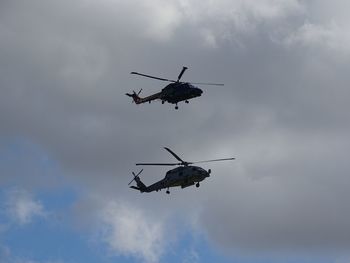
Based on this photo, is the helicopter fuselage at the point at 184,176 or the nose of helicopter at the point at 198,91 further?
the nose of helicopter at the point at 198,91

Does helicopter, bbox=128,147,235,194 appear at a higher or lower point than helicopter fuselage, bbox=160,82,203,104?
lower

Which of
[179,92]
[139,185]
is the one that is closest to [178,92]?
[179,92]

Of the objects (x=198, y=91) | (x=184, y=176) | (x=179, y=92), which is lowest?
(x=184, y=176)

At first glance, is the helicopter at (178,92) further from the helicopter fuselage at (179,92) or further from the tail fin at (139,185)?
the tail fin at (139,185)

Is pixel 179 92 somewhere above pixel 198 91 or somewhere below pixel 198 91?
above

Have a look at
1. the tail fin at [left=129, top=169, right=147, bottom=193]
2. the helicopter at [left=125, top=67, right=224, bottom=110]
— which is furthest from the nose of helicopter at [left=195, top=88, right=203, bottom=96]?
the tail fin at [left=129, top=169, right=147, bottom=193]

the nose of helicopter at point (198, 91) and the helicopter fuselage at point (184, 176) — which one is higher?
the nose of helicopter at point (198, 91)

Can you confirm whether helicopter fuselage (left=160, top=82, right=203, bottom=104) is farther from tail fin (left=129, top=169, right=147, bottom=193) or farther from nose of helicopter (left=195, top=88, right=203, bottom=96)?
tail fin (left=129, top=169, right=147, bottom=193)

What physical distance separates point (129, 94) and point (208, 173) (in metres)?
31.4

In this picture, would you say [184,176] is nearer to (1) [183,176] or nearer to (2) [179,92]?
(1) [183,176]

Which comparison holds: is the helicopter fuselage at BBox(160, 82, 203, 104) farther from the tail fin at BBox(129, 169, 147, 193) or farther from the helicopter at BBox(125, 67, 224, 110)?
the tail fin at BBox(129, 169, 147, 193)

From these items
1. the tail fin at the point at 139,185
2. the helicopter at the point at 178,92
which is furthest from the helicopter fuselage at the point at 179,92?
the tail fin at the point at 139,185

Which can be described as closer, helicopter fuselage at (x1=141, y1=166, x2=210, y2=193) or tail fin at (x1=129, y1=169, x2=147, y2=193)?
helicopter fuselage at (x1=141, y1=166, x2=210, y2=193)

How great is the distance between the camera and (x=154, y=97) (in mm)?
151875
